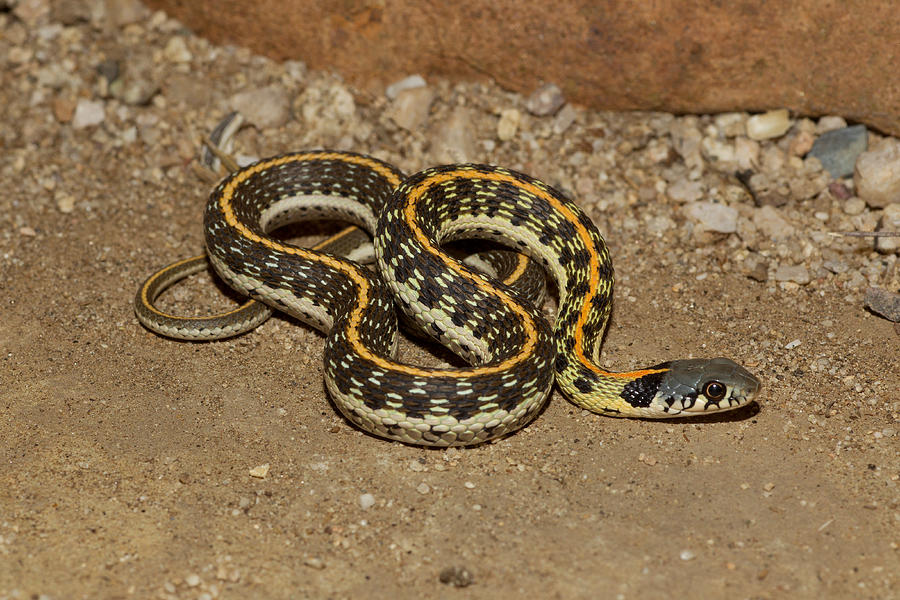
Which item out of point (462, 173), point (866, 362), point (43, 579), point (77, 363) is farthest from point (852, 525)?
point (77, 363)

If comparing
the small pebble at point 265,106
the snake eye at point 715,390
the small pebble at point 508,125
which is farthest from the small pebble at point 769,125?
the small pebble at point 265,106

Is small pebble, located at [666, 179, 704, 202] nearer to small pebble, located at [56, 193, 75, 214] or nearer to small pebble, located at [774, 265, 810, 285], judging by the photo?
small pebble, located at [774, 265, 810, 285]

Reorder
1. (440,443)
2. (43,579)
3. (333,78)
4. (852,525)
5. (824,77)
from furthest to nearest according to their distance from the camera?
(333,78), (824,77), (440,443), (852,525), (43,579)

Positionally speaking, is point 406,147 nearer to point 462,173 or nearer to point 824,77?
point 462,173

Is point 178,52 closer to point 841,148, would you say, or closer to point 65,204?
point 65,204

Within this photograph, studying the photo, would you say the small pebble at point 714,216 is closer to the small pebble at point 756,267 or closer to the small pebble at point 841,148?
the small pebble at point 756,267

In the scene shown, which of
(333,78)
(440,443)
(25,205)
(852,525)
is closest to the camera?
(852,525)
